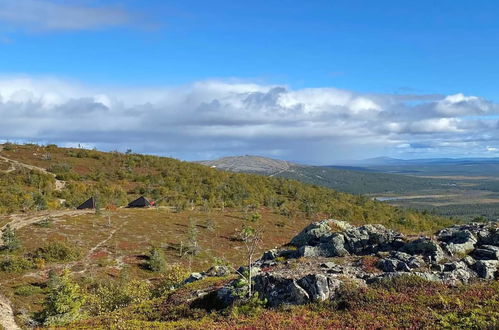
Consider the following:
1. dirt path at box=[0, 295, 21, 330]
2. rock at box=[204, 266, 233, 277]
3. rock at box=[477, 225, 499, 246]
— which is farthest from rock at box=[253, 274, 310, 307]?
dirt path at box=[0, 295, 21, 330]

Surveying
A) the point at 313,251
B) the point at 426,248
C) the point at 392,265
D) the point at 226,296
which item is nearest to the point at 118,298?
the point at 226,296

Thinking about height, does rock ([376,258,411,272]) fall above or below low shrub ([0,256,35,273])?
above

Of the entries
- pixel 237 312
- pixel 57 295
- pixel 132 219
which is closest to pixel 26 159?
pixel 132 219

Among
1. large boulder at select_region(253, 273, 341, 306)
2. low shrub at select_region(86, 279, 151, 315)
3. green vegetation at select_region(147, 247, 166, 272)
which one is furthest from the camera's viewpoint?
green vegetation at select_region(147, 247, 166, 272)

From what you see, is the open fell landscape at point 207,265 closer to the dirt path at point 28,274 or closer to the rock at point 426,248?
the rock at point 426,248

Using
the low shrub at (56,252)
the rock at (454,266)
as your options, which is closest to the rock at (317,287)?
the rock at (454,266)

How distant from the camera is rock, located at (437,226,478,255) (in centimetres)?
3438

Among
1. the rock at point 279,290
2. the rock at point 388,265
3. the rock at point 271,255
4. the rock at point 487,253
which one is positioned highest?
the rock at point 487,253

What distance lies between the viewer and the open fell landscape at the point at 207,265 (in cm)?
2492

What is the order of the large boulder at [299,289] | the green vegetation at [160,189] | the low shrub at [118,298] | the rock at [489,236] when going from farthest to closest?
the green vegetation at [160,189]
the low shrub at [118,298]
the rock at [489,236]
the large boulder at [299,289]

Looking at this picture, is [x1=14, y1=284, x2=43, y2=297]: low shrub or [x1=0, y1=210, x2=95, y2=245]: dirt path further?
[x1=0, y1=210, x2=95, y2=245]: dirt path

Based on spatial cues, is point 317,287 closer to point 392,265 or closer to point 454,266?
point 392,265

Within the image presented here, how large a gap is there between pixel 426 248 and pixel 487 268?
6369 millimetres

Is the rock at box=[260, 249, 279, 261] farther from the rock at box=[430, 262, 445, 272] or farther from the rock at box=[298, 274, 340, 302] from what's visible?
A: the rock at box=[430, 262, 445, 272]
